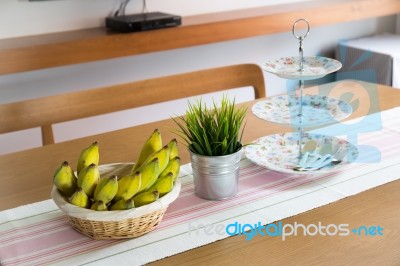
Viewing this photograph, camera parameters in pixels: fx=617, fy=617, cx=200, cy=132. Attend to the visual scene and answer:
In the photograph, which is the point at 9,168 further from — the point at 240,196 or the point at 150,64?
the point at 150,64

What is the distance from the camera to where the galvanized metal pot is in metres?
1.22

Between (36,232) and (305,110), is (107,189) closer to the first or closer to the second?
(36,232)

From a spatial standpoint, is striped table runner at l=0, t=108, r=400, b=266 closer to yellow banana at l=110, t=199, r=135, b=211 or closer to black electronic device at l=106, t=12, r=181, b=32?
yellow banana at l=110, t=199, r=135, b=211

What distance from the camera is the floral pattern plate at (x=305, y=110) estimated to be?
138 cm

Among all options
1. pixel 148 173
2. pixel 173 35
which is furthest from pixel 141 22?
pixel 148 173

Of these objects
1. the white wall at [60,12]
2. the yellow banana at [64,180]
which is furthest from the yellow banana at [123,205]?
the white wall at [60,12]

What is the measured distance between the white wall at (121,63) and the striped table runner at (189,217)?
64.1 inches

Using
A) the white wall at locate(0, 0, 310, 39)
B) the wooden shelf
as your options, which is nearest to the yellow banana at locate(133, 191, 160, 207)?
the wooden shelf

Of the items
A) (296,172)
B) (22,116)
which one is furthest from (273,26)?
(296,172)

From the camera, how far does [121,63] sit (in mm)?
3086

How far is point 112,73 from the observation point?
307 centimetres

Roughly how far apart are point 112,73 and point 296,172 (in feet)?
6.15

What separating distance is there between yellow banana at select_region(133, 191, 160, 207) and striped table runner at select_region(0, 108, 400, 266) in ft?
0.24

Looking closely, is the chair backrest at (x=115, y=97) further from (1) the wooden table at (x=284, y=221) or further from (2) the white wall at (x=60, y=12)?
(2) the white wall at (x=60, y=12)
